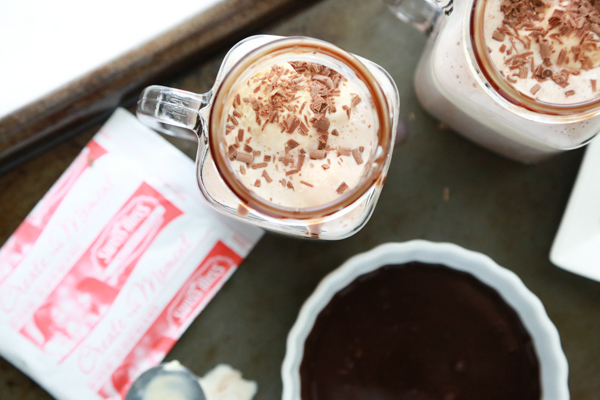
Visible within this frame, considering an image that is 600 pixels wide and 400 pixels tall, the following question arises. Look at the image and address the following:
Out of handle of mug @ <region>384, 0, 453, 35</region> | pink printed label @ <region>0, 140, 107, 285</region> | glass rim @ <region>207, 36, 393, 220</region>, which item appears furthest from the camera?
pink printed label @ <region>0, 140, 107, 285</region>

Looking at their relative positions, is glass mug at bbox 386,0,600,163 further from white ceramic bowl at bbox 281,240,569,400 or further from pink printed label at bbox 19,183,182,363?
pink printed label at bbox 19,183,182,363

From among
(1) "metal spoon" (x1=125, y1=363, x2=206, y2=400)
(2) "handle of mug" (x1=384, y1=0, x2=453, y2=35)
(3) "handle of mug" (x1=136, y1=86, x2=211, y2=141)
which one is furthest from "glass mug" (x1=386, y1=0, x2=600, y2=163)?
(1) "metal spoon" (x1=125, y1=363, x2=206, y2=400)

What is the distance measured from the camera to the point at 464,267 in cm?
67

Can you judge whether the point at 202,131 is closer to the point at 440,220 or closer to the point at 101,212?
the point at 101,212

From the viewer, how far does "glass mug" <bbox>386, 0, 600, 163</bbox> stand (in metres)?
0.48

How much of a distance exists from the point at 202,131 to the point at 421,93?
35 centimetres

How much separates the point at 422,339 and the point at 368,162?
14.7 inches

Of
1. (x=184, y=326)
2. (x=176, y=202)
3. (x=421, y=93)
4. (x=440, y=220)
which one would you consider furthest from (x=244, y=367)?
(x=421, y=93)

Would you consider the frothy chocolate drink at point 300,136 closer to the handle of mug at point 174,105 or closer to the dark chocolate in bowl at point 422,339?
the handle of mug at point 174,105

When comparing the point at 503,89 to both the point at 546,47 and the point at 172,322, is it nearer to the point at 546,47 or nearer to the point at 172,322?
the point at 546,47

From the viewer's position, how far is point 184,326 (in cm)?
70

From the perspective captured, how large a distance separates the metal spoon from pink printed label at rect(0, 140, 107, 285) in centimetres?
26

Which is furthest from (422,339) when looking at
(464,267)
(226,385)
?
(226,385)

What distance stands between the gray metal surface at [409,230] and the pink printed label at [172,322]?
2 cm
